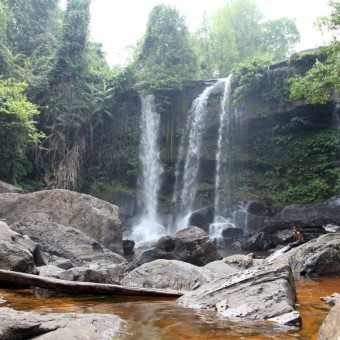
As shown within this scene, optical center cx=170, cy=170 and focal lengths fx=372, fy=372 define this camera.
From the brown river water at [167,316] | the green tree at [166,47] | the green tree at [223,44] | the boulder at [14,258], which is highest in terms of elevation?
the green tree at [223,44]

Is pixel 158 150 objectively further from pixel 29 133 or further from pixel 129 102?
pixel 29 133

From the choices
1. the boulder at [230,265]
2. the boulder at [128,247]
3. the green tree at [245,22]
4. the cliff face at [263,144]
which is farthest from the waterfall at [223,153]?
the green tree at [245,22]

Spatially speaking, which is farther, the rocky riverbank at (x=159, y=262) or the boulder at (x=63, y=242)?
the boulder at (x=63, y=242)

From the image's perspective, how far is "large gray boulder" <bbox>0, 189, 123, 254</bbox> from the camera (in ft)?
36.4

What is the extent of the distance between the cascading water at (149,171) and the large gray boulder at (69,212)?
7.14m

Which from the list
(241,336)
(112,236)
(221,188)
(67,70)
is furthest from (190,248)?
(67,70)

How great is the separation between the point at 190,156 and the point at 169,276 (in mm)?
15975

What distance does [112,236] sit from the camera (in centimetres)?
1166

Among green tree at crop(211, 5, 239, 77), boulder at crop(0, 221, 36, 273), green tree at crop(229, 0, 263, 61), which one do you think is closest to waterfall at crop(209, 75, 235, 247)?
green tree at crop(211, 5, 239, 77)

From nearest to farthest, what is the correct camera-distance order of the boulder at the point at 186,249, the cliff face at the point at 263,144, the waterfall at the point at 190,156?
the boulder at the point at 186,249 → the cliff face at the point at 263,144 → the waterfall at the point at 190,156

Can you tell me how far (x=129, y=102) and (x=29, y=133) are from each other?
852 centimetres

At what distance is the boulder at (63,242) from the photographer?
28.2ft

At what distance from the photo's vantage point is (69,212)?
11.3 metres

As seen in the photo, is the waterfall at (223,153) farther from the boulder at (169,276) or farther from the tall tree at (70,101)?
the boulder at (169,276)
